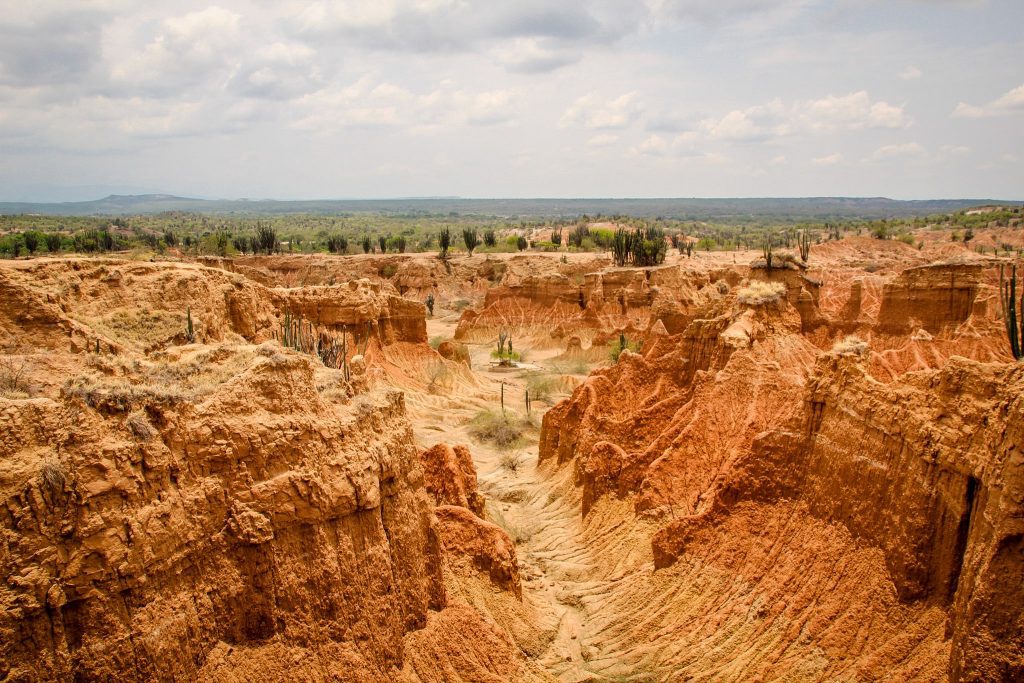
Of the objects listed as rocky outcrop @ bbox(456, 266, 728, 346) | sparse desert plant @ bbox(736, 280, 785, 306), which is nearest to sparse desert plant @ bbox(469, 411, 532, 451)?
sparse desert plant @ bbox(736, 280, 785, 306)

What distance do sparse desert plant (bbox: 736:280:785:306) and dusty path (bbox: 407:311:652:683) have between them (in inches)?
221

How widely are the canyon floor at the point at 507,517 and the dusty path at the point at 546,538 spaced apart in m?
0.06

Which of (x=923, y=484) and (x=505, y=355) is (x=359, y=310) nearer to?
(x=505, y=355)

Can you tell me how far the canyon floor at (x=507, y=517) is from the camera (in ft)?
22.5

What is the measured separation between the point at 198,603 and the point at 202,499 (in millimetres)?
992

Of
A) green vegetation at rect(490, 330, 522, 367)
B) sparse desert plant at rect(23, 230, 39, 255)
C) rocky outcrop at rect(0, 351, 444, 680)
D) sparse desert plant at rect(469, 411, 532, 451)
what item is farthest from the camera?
sparse desert plant at rect(23, 230, 39, 255)

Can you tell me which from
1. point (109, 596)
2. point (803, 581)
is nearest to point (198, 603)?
point (109, 596)

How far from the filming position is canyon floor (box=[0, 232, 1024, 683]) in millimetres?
6859

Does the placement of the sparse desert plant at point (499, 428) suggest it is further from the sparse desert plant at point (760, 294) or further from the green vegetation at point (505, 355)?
the green vegetation at point (505, 355)

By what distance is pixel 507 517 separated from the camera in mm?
16375

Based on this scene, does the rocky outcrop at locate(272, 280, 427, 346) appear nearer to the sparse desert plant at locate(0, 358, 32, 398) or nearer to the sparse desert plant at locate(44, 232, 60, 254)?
the sparse desert plant at locate(0, 358, 32, 398)

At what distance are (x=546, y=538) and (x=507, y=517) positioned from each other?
1460mm

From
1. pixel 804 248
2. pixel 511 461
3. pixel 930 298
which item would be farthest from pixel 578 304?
pixel 511 461

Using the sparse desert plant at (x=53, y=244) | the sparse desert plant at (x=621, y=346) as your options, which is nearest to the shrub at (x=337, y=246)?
the sparse desert plant at (x=53, y=244)
